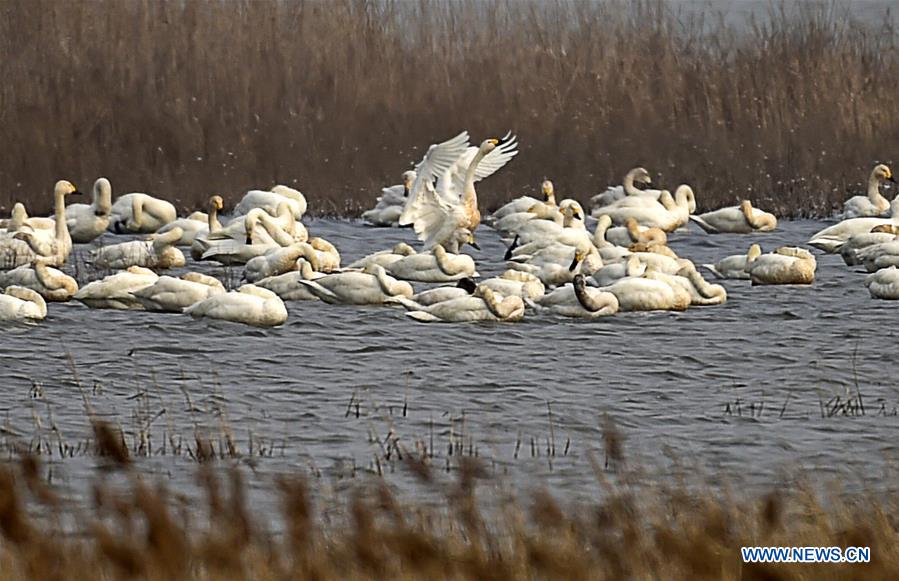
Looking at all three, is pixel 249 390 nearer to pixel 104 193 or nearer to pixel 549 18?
pixel 104 193

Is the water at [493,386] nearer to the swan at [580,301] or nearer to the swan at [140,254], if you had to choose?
the swan at [580,301]

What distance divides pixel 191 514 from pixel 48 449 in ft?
5.33

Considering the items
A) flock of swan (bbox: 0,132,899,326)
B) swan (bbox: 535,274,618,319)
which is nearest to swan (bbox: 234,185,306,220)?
flock of swan (bbox: 0,132,899,326)

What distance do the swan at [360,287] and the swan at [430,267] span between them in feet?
2.91

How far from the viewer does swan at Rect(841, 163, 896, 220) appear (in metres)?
18.7

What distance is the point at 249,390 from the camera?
1025 centimetres

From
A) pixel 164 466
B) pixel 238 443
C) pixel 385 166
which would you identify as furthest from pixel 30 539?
pixel 385 166

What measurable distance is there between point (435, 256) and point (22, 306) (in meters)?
3.50

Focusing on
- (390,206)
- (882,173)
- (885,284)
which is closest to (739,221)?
(882,173)

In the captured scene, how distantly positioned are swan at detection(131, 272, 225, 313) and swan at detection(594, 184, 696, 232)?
20.2ft

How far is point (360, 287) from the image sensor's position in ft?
44.1

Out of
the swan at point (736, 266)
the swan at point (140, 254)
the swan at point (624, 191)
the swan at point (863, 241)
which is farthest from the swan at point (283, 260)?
the swan at point (624, 191)

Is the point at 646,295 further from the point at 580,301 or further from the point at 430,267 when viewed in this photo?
the point at 430,267

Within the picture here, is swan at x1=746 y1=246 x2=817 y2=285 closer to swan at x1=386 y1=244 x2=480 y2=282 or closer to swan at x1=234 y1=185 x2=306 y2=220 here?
swan at x1=386 y1=244 x2=480 y2=282
